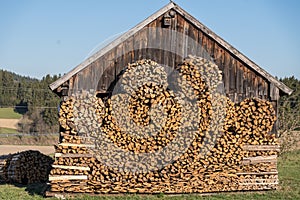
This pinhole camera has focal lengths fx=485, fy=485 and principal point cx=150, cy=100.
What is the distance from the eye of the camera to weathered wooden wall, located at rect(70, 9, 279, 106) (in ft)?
45.7

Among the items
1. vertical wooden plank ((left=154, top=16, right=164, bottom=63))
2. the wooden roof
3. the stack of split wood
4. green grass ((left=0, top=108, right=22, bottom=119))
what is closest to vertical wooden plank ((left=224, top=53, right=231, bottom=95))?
the wooden roof

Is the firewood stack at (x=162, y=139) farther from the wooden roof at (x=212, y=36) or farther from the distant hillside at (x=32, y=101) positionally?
the distant hillside at (x=32, y=101)

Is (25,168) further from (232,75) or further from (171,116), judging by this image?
(232,75)

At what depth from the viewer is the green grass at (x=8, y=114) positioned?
60.8 meters

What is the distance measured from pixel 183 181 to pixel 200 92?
97.7 inches

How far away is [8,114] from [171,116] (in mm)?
53265

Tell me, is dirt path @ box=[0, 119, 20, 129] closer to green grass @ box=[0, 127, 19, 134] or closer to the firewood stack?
green grass @ box=[0, 127, 19, 134]

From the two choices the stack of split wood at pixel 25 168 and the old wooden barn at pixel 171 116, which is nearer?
the old wooden barn at pixel 171 116

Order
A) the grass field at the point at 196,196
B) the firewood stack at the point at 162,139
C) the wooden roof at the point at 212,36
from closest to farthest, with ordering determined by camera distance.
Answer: the grass field at the point at 196,196
the firewood stack at the point at 162,139
the wooden roof at the point at 212,36

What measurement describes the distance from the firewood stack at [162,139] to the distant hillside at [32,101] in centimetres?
4017

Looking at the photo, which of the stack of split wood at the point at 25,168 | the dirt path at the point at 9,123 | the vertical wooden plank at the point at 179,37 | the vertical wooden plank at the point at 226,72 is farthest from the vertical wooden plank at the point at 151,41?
the dirt path at the point at 9,123

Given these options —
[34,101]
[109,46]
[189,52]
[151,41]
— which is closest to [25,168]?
[109,46]

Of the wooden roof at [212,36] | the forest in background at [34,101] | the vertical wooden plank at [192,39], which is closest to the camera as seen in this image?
the wooden roof at [212,36]

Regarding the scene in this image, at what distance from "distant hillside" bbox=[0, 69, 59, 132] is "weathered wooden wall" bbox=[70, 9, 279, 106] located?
3995 cm
